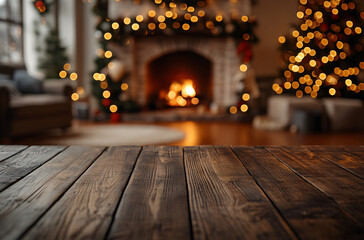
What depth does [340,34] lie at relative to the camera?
5934mm

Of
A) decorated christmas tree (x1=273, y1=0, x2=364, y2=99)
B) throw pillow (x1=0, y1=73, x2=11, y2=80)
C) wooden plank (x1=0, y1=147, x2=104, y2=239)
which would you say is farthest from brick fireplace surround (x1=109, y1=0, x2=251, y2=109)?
wooden plank (x1=0, y1=147, x2=104, y2=239)

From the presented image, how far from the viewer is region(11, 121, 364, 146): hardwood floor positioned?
13.8 feet

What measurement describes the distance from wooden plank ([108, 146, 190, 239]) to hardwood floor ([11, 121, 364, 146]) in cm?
290

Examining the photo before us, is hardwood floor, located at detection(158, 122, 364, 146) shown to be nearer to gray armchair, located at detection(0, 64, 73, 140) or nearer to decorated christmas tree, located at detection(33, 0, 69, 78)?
gray armchair, located at detection(0, 64, 73, 140)

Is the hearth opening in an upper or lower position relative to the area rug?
upper

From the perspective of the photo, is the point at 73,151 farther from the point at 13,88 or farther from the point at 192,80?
the point at 192,80

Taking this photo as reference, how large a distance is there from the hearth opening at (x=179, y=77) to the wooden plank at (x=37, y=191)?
570 cm

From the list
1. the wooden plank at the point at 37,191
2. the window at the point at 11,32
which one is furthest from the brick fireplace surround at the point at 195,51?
the wooden plank at the point at 37,191

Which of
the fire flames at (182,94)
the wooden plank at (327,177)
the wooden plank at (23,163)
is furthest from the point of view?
the fire flames at (182,94)

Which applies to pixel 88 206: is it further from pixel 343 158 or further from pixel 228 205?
pixel 343 158

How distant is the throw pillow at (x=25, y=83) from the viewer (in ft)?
16.2

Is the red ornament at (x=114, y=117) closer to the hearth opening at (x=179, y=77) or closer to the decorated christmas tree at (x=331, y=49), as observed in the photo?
the hearth opening at (x=179, y=77)

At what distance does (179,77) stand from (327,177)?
6106 mm

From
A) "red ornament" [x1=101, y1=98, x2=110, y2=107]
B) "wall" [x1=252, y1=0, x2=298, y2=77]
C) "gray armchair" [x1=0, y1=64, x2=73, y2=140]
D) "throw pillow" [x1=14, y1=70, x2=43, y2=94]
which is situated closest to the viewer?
"gray armchair" [x1=0, y1=64, x2=73, y2=140]
